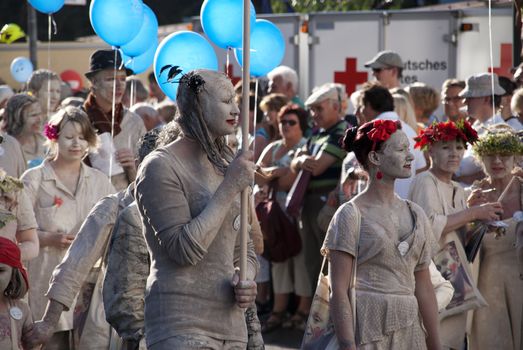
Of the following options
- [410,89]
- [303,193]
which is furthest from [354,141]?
[410,89]

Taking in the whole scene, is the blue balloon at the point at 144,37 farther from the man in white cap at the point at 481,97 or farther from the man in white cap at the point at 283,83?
the man in white cap at the point at 283,83

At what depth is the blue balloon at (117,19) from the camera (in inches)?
353

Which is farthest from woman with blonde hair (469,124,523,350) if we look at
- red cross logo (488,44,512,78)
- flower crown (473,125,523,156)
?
red cross logo (488,44,512,78)

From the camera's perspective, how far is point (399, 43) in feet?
50.4

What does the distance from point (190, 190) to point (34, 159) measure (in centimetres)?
615

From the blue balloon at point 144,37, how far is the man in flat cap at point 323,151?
1456mm

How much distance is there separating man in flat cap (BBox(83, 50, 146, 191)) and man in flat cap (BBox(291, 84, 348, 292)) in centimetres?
163

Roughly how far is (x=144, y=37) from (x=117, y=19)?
84 cm

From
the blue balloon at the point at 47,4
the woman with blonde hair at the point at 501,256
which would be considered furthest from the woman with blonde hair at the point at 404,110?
the blue balloon at the point at 47,4

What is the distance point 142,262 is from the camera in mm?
5695

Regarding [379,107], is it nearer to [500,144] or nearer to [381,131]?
[500,144]

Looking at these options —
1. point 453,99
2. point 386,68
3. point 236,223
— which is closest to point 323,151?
point 386,68

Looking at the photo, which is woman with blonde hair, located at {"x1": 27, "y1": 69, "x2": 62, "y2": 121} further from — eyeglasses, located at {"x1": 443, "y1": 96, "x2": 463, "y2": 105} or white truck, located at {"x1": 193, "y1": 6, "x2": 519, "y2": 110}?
eyeglasses, located at {"x1": 443, "y1": 96, "x2": 463, "y2": 105}

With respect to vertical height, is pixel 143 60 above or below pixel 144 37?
below
